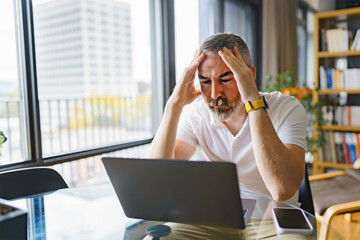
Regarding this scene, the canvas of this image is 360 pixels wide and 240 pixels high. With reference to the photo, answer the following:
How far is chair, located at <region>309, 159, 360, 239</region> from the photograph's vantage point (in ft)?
6.02

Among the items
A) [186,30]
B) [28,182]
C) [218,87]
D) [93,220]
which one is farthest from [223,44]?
[186,30]

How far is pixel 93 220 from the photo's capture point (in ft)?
3.47

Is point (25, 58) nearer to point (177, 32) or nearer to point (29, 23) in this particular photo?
point (29, 23)

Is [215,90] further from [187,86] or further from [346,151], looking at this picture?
[346,151]

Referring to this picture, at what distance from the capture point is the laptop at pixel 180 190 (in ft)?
2.33

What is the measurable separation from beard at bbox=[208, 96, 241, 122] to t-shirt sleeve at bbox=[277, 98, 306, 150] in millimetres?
186

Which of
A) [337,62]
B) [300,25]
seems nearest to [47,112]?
[337,62]

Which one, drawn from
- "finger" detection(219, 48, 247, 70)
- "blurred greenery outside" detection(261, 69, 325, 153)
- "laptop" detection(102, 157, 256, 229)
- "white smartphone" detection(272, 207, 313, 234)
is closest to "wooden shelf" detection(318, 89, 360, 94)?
"blurred greenery outside" detection(261, 69, 325, 153)

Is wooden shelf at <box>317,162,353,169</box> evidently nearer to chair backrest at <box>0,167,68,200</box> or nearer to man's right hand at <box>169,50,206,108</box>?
man's right hand at <box>169,50,206,108</box>

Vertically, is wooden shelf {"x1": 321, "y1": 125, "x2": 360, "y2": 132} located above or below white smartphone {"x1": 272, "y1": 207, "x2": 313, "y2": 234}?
below

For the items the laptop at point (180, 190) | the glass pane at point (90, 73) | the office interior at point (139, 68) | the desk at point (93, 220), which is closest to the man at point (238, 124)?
the desk at point (93, 220)

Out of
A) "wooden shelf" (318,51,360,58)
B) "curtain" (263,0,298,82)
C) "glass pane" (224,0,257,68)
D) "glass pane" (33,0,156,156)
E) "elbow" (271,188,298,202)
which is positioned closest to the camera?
"elbow" (271,188,298,202)

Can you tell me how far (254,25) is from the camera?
4020mm

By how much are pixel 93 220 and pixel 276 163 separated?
2.07ft
